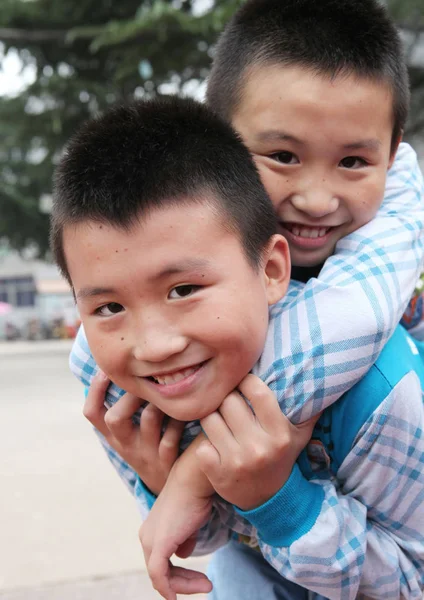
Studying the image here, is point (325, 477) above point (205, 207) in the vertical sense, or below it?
below

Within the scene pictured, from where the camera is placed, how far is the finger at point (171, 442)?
4.13ft

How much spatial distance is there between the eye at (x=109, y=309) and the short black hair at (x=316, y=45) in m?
0.52

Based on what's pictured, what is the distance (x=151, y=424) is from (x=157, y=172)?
18.9 inches

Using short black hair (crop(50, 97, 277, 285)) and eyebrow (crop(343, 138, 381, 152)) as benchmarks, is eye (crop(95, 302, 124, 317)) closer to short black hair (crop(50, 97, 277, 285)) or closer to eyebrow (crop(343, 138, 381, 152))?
short black hair (crop(50, 97, 277, 285))

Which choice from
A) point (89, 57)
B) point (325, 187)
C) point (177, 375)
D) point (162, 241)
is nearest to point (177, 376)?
point (177, 375)

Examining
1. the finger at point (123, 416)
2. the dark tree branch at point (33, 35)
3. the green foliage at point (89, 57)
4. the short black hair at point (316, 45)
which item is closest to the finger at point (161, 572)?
the finger at point (123, 416)

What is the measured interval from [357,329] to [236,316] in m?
0.21

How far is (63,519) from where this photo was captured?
333 cm

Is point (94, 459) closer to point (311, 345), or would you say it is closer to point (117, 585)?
point (117, 585)

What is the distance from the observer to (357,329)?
112cm

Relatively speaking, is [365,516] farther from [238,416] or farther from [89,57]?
[89,57]

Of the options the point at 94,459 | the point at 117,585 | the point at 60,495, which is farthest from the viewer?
the point at 94,459

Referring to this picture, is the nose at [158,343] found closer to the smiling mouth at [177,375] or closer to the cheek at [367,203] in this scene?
the smiling mouth at [177,375]

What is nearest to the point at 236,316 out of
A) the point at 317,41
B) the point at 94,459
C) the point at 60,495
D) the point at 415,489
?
the point at 415,489
